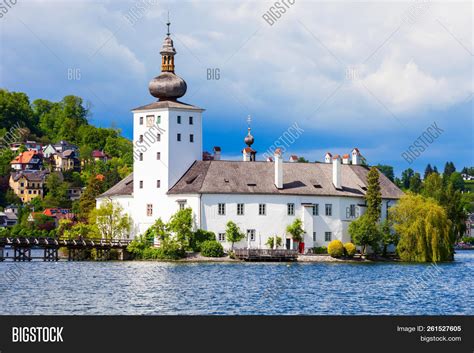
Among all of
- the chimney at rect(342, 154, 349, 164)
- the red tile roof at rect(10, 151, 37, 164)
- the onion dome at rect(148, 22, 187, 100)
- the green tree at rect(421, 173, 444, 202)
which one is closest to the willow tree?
the chimney at rect(342, 154, 349, 164)

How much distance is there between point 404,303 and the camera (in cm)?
4294

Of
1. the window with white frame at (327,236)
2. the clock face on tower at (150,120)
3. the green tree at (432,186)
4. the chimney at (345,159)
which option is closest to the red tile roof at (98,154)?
the green tree at (432,186)

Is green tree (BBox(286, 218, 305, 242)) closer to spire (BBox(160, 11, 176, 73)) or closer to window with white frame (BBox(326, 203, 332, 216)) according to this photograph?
window with white frame (BBox(326, 203, 332, 216))

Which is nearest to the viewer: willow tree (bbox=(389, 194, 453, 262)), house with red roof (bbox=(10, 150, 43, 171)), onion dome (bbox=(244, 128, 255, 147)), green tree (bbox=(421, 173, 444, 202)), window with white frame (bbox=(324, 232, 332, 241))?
willow tree (bbox=(389, 194, 453, 262))

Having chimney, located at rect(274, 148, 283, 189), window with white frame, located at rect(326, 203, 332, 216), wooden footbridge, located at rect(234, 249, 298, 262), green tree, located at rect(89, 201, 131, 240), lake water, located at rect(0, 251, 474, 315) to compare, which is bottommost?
lake water, located at rect(0, 251, 474, 315)

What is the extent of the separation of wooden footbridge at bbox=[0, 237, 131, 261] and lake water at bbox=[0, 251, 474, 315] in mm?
5313

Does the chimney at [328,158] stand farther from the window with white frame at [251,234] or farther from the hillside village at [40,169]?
the hillside village at [40,169]

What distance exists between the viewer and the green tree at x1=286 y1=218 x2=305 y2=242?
76875 millimetres

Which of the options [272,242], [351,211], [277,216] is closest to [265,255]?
[272,242]

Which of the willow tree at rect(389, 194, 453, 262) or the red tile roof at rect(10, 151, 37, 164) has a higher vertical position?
the red tile roof at rect(10, 151, 37, 164)

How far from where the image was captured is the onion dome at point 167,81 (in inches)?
3127

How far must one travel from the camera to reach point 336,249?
75.1 meters

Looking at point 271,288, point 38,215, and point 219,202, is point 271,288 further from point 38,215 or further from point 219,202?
point 38,215
